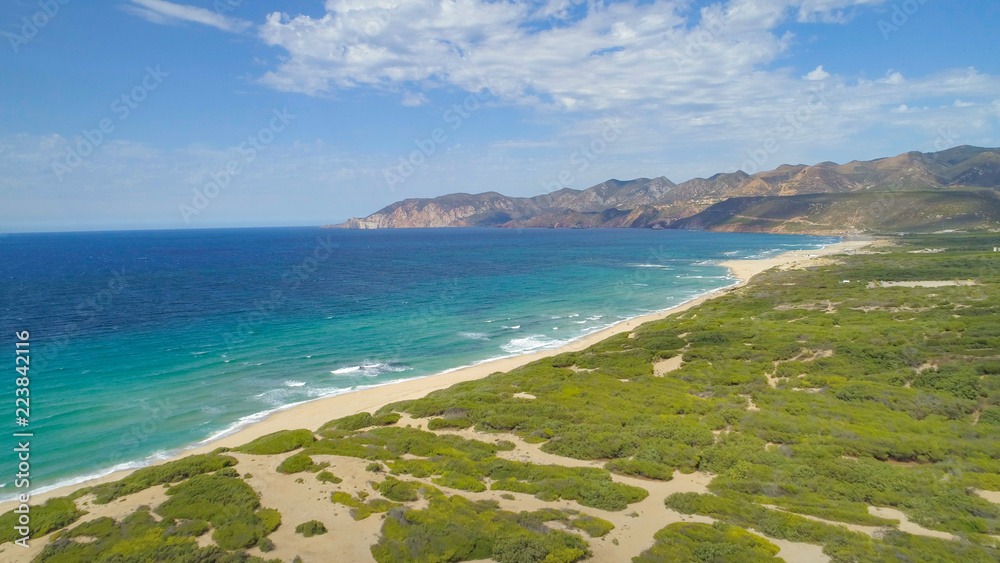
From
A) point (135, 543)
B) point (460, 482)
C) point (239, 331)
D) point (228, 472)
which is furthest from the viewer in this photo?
point (239, 331)

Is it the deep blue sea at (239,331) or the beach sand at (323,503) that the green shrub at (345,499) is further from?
the deep blue sea at (239,331)

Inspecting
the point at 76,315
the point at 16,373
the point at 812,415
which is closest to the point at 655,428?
the point at 812,415

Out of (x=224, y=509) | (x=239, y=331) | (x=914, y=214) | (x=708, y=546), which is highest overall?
(x=914, y=214)

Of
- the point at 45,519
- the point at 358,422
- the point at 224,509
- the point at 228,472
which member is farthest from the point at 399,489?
the point at 45,519

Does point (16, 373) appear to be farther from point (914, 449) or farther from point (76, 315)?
point (914, 449)

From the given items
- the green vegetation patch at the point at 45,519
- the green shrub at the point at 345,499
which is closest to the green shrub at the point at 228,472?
the green vegetation patch at the point at 45,519

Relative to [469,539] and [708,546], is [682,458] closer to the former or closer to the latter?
[708,546]

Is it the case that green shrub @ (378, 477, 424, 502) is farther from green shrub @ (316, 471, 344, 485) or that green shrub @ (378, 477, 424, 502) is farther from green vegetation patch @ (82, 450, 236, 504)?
green vegetation patch @ (82, 450, 236, 504)

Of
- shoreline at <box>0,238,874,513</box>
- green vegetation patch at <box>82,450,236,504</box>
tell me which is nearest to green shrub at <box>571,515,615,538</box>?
green vegetation patch at <box>82,450,236,504</box>
